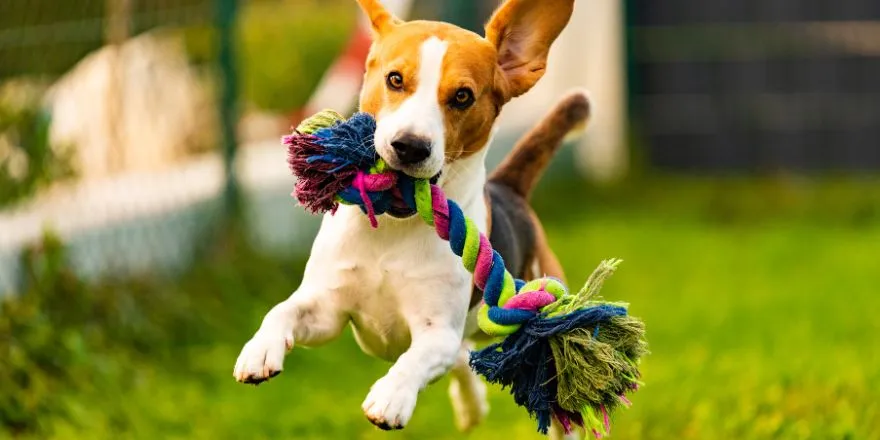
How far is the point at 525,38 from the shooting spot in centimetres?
362

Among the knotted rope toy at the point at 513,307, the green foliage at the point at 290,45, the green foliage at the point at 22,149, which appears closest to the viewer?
the knotted rope toy at the point at 513,307

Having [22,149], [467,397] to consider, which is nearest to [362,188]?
[467,397]

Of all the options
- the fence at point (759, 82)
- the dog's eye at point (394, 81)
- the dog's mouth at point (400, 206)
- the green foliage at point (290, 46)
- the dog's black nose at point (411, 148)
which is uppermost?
the dog's eye at point (394, 81)

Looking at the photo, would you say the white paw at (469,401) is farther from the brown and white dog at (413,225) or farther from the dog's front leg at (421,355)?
the dog's front leg at (421,355)

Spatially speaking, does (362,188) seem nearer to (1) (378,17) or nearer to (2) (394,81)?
(2) (394,81)

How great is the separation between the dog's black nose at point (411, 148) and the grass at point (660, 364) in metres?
1.84

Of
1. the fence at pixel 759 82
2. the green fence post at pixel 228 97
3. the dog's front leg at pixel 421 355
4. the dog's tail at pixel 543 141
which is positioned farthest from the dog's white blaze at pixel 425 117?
the fence at pixel 759 82

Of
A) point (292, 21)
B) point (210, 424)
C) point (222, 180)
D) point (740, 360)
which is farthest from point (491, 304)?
point (292, 21)

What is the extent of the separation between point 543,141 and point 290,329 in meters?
1.34

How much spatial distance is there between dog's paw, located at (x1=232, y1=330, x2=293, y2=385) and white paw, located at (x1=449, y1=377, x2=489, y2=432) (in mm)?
1433

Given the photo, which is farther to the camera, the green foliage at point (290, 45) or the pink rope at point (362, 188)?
the green foliage at point (290, 45)

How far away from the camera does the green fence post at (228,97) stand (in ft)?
22.2

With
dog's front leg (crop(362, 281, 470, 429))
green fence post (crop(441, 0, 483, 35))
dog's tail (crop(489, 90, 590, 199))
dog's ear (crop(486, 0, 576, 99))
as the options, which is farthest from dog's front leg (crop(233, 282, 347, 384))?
green fence post (crop(441, 0, 483, 35))

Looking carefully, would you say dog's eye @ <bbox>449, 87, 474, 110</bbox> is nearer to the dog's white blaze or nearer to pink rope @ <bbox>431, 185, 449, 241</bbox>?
the dog's white blaze
